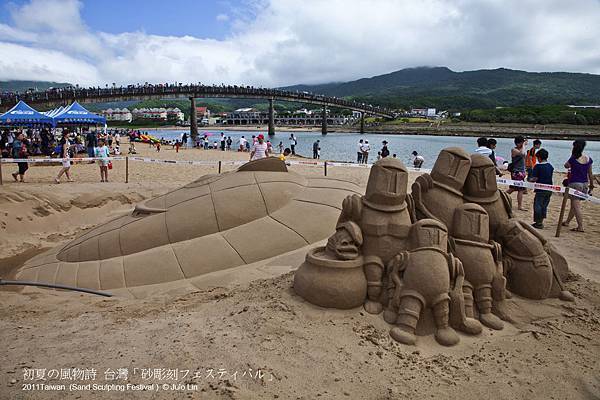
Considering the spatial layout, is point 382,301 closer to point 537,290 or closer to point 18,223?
point 537,290

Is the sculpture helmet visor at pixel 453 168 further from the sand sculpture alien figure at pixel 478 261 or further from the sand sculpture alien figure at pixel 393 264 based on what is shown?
the sand sculpture alien figure at pixel 393 264

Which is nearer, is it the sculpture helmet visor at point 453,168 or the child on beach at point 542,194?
the sculpture helmet visor at point 453,168

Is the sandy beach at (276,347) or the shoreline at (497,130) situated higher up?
the shoreline at (497,130)

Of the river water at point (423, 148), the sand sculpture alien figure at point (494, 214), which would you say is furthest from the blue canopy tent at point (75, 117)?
the sand sculpture alien figure at point (494, 214)

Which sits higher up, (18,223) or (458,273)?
(458,273)

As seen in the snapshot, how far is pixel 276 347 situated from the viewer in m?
3.33

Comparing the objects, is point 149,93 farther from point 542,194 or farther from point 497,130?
point 497,130

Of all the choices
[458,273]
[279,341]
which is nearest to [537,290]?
[458,273]

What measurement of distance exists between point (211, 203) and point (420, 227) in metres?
3.32

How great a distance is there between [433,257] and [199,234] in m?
3.48

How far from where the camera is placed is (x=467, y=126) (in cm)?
7181

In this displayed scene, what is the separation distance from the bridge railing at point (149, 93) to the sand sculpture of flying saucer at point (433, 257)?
41.2 m

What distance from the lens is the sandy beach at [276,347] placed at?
Result: 2910 millimetres

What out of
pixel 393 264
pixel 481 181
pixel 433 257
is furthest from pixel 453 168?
pixel 393 264
